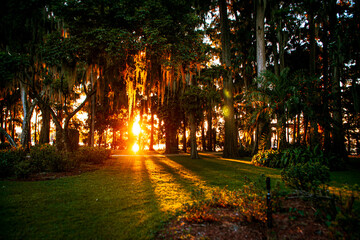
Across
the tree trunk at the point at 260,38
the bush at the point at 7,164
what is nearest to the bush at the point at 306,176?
the bush at the point at 7,164

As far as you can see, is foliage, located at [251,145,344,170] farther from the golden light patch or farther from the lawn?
the golden light patch

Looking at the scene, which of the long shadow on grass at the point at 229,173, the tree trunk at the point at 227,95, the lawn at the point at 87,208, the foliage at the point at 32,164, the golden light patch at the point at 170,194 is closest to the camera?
the lawn at the point at 87,208

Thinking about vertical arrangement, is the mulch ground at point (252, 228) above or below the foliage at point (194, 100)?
below

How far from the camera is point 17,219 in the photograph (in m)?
3.89

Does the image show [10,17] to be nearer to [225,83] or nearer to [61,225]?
[61,225]

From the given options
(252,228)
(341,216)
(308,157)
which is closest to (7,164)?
(252,228)

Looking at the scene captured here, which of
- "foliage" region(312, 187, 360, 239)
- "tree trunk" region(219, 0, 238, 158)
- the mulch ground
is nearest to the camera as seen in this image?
"foliage" region(312, 187, 360, 239)

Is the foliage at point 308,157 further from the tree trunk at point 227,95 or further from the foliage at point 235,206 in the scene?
the foliage at point 235,206

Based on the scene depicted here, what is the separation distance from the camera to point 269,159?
12281mm

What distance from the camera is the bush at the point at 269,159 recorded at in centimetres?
1166

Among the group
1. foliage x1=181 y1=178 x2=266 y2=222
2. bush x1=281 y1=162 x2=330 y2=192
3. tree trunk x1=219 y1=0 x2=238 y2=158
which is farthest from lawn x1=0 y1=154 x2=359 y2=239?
tree trunk x1=219 y1=0 x2=238 y2=158

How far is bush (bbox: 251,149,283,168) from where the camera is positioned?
11.7 meters

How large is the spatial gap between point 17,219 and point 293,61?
24.5 meters

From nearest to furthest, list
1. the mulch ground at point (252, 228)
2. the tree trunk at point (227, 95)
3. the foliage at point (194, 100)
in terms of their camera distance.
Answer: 1. the mulch ground at point (252, 228)
2. the foliage at point (194, 100)
3. the tree trunk at point (227, 95)
